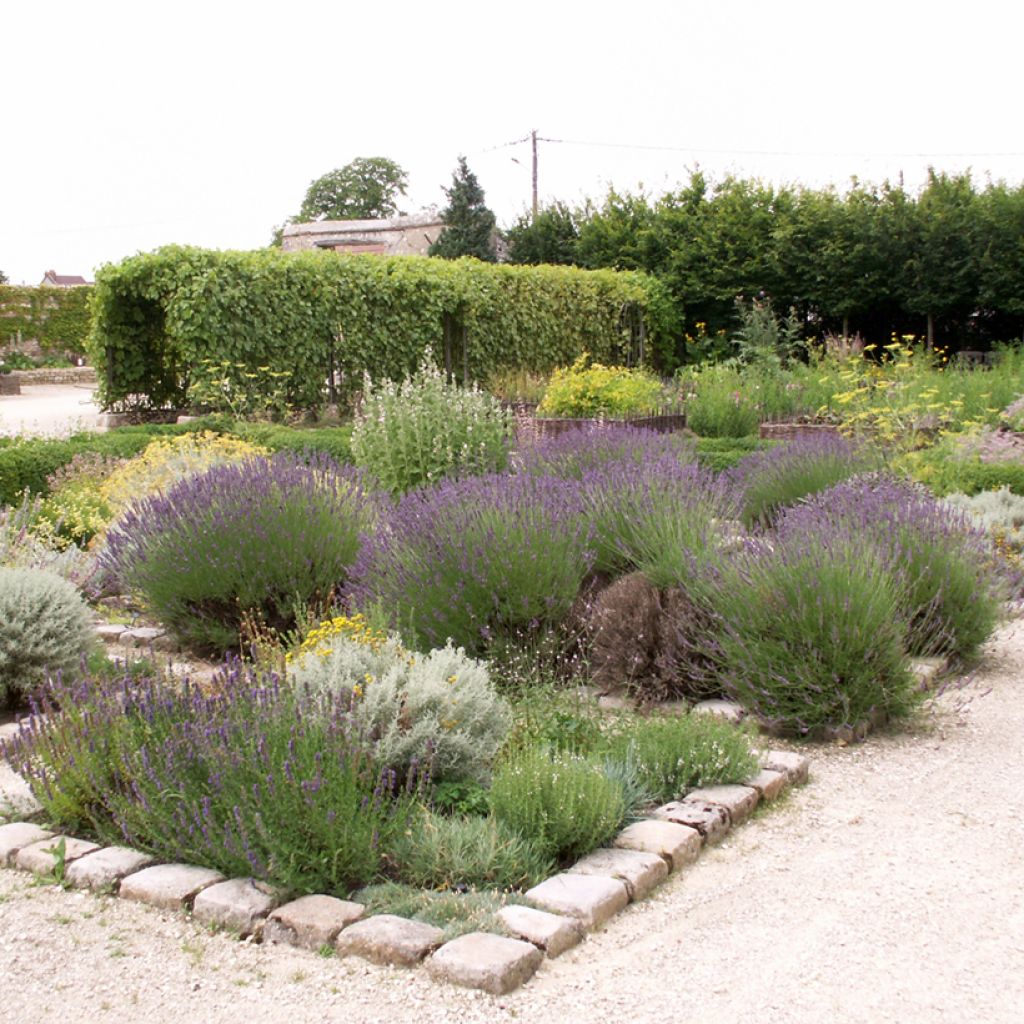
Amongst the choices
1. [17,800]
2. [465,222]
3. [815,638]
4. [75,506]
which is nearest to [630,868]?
[815,638]

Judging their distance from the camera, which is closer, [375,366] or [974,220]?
[375,366]

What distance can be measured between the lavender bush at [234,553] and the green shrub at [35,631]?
516mm

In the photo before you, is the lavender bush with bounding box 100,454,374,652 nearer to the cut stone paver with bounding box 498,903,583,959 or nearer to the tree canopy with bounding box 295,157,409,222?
the cut stone paver with bounding box 498,903,583,959

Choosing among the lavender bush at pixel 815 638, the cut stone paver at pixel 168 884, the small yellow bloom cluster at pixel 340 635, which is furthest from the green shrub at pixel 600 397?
the cut stone paver at pixel 168 884

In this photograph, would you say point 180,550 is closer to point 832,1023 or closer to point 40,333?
point 832,1023

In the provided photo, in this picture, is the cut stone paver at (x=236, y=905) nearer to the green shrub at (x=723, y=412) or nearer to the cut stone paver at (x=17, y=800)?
the cut stone paver at (x=17, y=800)

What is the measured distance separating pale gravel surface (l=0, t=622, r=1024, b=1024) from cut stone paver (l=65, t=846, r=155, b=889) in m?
0.06

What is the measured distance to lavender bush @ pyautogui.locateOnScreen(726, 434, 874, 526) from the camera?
6.93 metres

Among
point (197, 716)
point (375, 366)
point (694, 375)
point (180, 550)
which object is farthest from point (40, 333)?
point (197, 716)

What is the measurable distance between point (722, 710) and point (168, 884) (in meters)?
2.25

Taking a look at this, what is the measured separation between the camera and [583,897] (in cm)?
293

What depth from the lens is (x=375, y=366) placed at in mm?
14664

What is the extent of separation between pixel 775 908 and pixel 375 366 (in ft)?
40.3

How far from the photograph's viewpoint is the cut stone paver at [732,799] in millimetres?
3529
